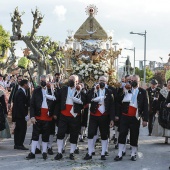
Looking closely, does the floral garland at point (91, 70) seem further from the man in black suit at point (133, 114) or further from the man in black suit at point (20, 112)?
the man in black suit at point (133, 114)

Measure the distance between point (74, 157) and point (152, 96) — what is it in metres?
4.82

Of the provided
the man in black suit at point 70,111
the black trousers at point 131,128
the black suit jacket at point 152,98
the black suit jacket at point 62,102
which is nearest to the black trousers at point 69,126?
the man in black suit at point 70,111

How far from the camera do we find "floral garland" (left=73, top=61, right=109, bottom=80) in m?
14.4

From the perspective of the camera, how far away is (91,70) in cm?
1451

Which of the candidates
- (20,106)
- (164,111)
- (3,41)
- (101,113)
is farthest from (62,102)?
(3,41)

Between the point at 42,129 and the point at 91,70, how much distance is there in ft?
16.6

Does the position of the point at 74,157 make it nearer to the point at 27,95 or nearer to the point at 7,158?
the point at 7,158

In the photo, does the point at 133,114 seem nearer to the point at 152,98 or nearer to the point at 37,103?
the point at 37,103

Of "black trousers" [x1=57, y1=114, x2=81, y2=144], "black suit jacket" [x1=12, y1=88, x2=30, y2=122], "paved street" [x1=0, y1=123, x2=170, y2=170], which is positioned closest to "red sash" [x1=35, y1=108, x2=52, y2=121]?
"black trousers" [x1=57, y1=114, x2=81, y2=144]

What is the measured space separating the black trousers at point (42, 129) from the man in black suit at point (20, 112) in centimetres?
127

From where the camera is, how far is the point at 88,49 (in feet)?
60.2

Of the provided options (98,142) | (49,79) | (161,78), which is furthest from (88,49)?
(161,78)

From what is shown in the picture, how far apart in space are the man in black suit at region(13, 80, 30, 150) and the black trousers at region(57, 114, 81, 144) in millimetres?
1633

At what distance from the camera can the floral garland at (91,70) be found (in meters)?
14.4
